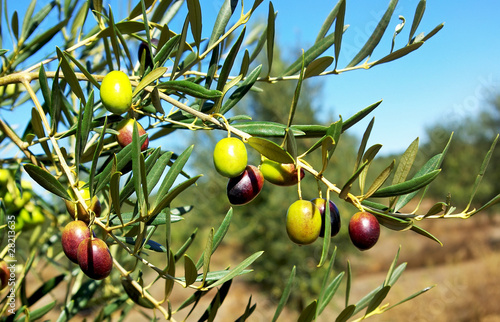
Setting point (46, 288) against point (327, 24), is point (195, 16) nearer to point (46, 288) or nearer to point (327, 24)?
point (327, 24)

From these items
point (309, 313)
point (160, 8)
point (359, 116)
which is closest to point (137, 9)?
point (160, 8)

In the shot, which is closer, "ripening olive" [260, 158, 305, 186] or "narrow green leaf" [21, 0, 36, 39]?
"ripening olive" [260, 158, 305, 186]

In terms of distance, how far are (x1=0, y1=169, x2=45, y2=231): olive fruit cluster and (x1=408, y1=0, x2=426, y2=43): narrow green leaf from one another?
720 mm

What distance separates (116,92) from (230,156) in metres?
0.14

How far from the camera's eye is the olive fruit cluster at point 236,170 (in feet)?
1.40

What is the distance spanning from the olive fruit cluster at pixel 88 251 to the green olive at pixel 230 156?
0.49ft

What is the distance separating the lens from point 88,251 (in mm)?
403

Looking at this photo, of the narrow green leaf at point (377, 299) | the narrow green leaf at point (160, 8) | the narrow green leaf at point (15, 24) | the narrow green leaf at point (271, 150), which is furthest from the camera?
the narrow green leaf at point (15, 24)

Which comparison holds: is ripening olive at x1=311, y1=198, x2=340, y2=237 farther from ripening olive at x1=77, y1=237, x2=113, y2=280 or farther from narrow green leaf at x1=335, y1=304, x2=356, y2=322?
ripening olive at x1=77, y1=237, x2=113, y2=280

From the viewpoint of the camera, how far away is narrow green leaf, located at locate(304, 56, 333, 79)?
0.53 metres

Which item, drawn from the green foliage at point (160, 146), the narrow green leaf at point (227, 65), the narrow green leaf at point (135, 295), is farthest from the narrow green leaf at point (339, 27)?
the narrow green leaf at point (135, 295)

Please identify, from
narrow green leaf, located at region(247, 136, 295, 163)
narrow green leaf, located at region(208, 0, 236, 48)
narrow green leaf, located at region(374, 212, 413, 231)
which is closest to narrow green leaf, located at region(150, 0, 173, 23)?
narrow green leaf, located at region(208, 0, 236, 48)

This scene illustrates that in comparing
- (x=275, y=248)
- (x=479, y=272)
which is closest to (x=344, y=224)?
(x=275, y=248)

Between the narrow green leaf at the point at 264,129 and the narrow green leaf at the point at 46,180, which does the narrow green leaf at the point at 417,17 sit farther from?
the narrow green leaf at the point at 46,180
